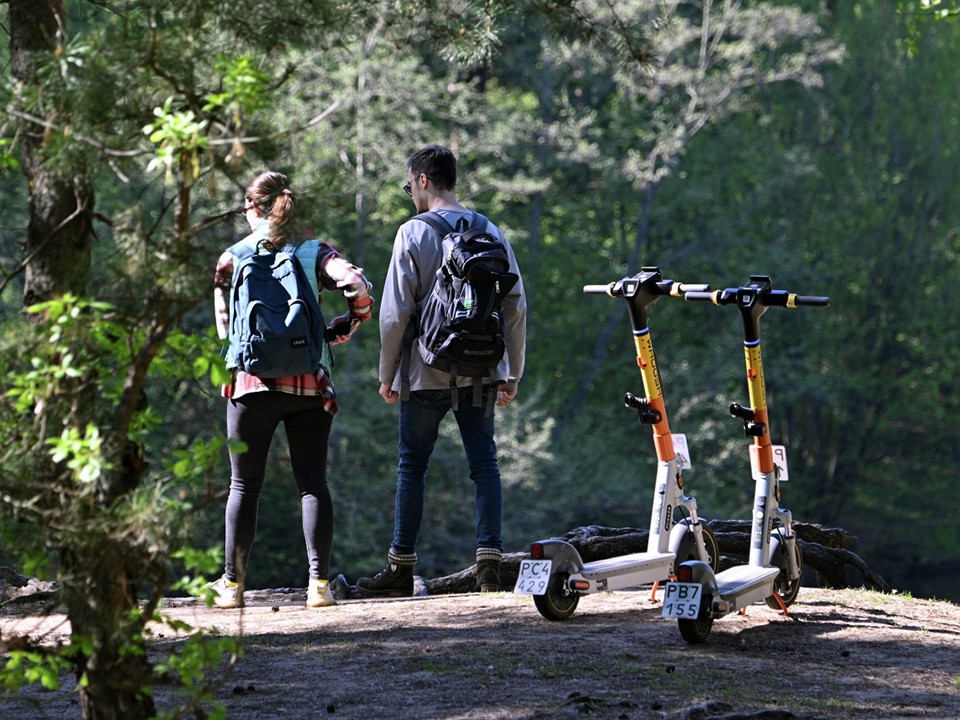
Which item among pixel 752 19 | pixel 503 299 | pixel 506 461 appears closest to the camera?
pixel 503 299

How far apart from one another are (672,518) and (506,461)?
16.0m

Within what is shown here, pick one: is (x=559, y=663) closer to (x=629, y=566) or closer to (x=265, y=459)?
(x=629, y=566)

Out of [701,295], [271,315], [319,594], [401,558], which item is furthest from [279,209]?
[401,558]

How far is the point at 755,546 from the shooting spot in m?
6.17

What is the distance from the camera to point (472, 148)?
2359cm

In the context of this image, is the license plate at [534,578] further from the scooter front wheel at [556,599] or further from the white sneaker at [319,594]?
the white sneaker at [319,594]

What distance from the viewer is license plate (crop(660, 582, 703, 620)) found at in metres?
5.28

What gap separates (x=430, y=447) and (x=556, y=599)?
41.5 inches

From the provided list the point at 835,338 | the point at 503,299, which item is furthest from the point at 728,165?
the point at 503,299

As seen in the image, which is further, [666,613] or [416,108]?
[416,108]

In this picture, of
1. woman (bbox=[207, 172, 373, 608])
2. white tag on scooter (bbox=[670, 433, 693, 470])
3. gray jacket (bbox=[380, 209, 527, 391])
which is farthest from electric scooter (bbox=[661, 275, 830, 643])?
woman (bbox=[207, 172, 373, 608])

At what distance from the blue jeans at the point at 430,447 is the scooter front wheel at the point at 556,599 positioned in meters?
0.76

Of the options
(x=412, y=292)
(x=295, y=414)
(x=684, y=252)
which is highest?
(x=684, y=252)

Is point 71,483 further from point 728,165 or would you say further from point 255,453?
point 728,165
